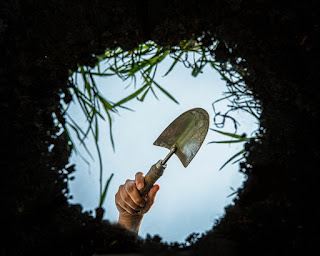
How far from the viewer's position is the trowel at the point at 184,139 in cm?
69

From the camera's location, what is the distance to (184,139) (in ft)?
2.35

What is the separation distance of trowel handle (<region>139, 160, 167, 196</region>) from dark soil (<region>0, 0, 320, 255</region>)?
217 millimetres

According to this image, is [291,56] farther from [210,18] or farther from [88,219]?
[88,219]

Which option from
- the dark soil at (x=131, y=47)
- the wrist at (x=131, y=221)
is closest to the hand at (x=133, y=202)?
the wrist at (x=131, y=221)

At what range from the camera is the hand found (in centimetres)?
72

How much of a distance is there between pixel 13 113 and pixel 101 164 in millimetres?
298

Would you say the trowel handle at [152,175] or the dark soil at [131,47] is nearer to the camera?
the dark soil at [131,47]

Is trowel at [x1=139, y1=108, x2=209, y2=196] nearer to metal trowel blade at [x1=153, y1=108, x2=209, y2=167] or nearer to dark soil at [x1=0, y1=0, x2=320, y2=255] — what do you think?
metal trowel blade at [x1=153, y1=108, x2=209, y2=167]

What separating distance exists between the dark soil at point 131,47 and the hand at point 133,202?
0.22 meters

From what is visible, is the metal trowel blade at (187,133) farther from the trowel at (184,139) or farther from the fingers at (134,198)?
the fingers at (134,198)

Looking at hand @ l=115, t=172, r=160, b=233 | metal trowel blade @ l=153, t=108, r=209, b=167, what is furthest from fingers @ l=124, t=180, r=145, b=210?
metal trowel blade @ l=153, t=108, r=209, b=167

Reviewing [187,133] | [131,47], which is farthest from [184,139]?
[131,47]

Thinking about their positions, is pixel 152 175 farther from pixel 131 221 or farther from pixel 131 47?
pixel 131 47

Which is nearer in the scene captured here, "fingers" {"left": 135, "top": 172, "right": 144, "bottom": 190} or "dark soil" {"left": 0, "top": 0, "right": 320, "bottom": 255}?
"dark soil" {"left": 0, "top": 0, "right": 320, "bottom": 255}
